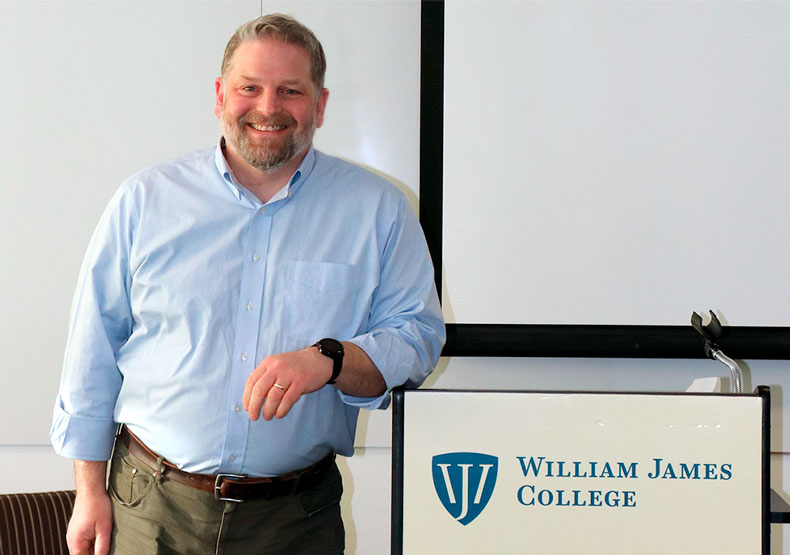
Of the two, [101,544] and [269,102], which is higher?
[269,102]

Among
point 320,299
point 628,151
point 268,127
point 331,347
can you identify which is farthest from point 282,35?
point 628,151

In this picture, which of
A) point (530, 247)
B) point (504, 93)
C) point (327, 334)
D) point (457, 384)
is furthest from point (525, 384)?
point (327, 334)

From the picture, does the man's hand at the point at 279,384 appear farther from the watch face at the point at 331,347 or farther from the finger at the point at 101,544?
the finger at the point at 101,544

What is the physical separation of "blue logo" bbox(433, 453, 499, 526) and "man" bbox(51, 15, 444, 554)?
0.79ft

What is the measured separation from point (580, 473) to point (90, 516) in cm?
89

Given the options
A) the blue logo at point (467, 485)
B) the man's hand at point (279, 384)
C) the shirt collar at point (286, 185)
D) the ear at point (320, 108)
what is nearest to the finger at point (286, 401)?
the man's hand at point (279, 384)

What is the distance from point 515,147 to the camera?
258 centimetres

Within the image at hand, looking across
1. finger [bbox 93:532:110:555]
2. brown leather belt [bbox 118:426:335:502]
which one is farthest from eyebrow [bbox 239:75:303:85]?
finger [bbox 93:532:110:555]

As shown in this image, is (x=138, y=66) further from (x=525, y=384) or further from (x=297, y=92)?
(x=525, y=384)

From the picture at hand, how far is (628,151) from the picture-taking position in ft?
8.39

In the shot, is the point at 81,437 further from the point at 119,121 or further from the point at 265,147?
the point at 119,121

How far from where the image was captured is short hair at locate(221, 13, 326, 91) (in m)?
1.53

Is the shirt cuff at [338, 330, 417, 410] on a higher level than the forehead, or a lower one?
lower

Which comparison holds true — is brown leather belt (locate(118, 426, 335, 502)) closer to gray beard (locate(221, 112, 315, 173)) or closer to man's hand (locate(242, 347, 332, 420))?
man's hand (locate(242, 347, 332, 420))
